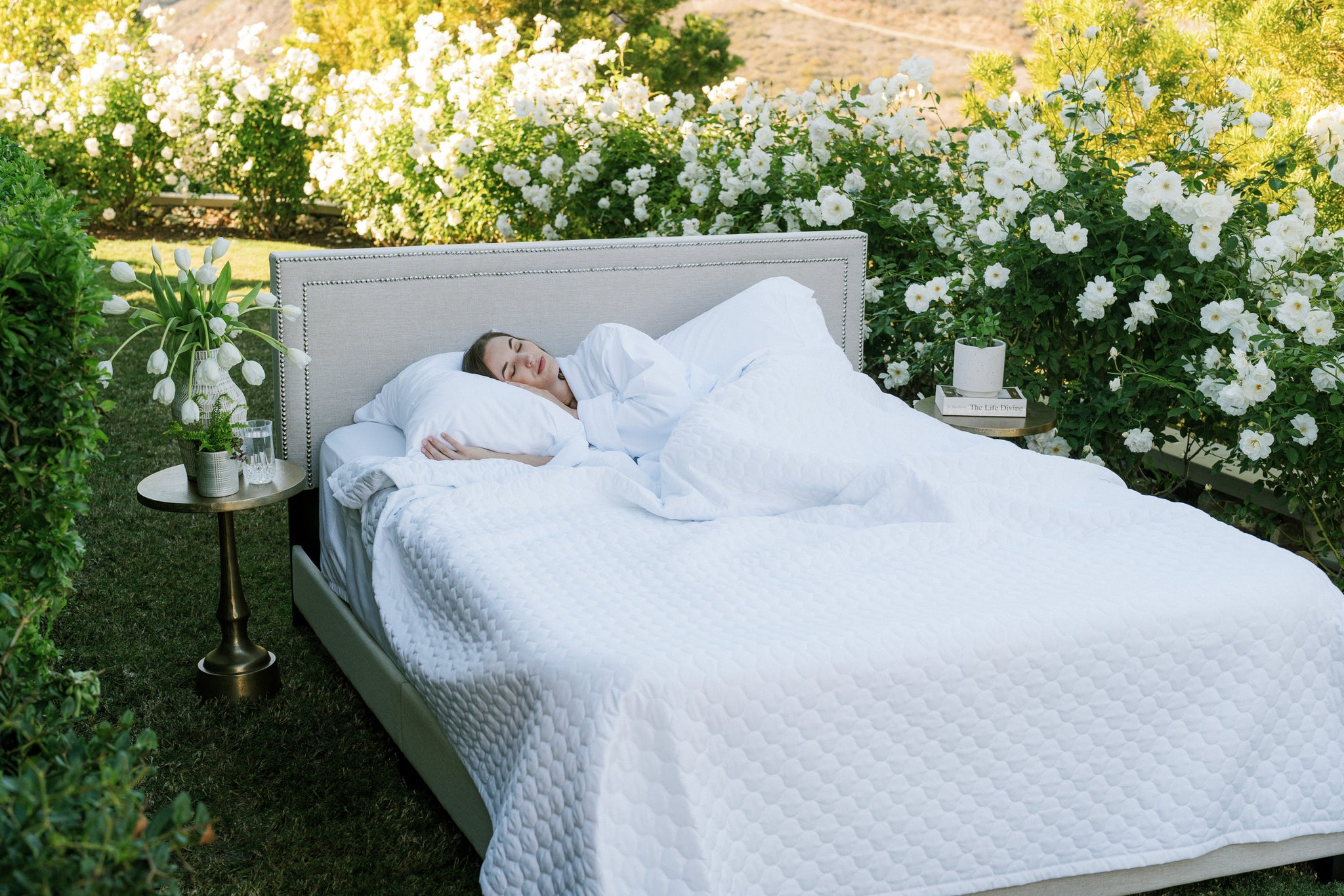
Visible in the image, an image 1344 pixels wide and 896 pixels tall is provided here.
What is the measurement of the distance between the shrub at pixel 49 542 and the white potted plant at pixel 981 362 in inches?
92.4

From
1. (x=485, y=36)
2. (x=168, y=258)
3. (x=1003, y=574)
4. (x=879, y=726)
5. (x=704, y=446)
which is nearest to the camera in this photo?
(x=879, y=726)

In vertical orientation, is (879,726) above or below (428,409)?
below

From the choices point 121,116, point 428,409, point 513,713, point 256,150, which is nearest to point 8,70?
point 121,116

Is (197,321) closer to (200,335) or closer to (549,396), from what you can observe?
(200,335)

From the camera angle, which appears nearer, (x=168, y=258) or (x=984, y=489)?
(x=984, y=489)

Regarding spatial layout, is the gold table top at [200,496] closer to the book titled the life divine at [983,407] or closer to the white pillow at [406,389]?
the white pillow at [406,389]

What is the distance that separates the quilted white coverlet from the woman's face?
0.72m

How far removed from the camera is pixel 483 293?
3.41 meters

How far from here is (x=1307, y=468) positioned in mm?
3121

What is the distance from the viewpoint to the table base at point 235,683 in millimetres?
2811

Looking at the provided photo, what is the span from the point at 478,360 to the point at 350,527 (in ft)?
1.99

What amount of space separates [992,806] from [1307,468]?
66.1 inches

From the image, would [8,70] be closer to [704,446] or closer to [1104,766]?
[704,446]

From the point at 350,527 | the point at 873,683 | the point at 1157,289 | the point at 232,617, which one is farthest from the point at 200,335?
the point at 1157,289
